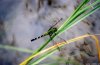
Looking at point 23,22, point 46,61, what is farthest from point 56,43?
point 23,22

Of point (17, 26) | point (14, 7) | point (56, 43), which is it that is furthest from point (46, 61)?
point (14, 7)

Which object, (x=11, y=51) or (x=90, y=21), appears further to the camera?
(x=90, y=21)

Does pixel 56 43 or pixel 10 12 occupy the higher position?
pixel 10 12

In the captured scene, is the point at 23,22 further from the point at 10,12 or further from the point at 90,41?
the point at 90,41

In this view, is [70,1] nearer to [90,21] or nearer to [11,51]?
[90,21]

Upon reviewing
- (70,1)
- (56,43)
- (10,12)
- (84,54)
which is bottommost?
(84,54)

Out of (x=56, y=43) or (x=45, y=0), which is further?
(x=45, y=0)
